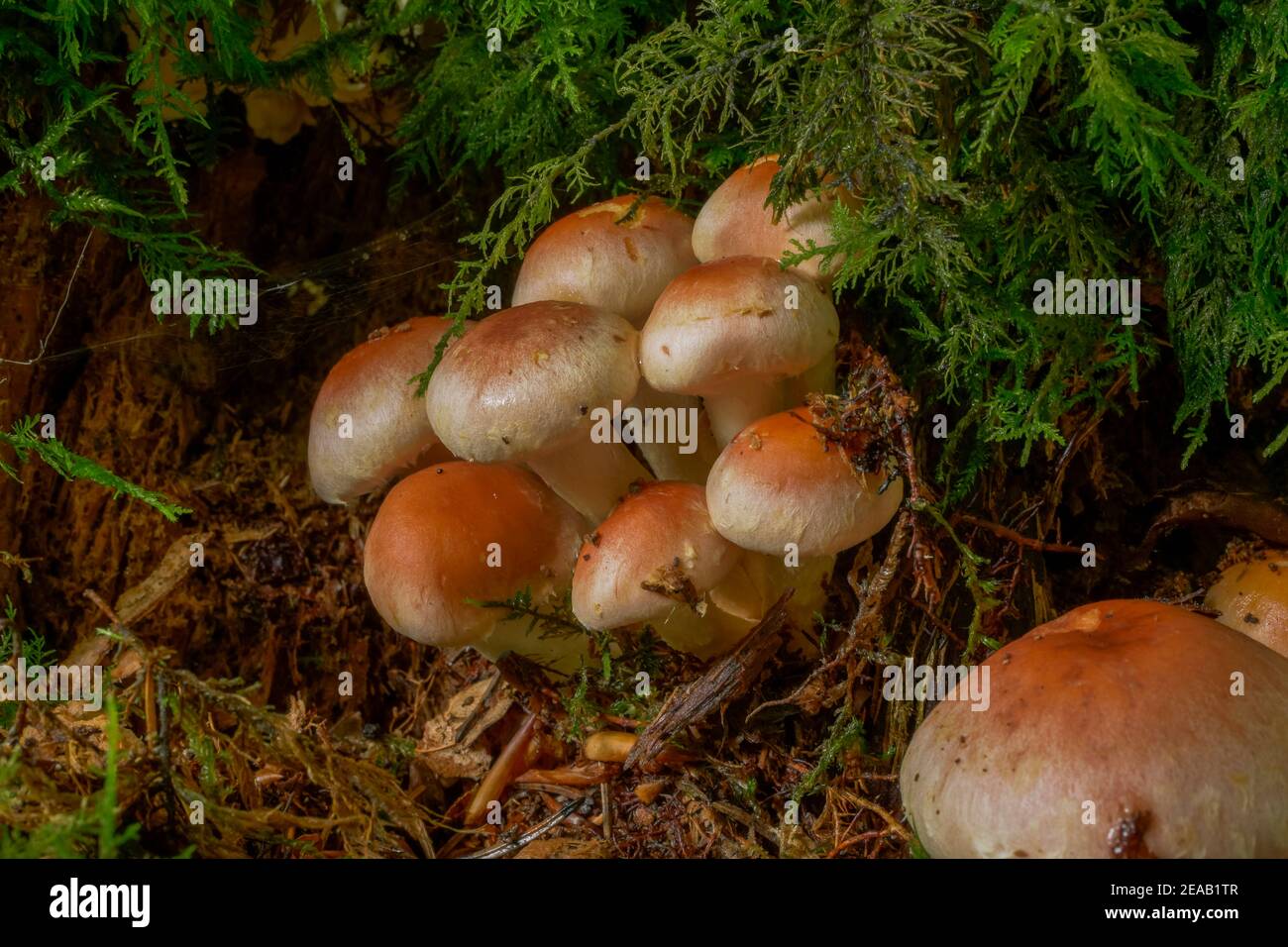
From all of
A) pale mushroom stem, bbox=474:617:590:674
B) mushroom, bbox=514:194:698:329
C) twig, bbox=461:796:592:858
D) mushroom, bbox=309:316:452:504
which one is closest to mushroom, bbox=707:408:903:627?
mushroom, bbox=514:194:698:329

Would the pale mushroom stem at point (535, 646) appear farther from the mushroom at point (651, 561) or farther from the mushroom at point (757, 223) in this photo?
the mushroom at point (757, 223)

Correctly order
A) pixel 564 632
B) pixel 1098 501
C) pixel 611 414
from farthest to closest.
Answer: pixel 1098 501
pixel 564 632
pixel 611 414

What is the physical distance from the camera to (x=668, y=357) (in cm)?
245

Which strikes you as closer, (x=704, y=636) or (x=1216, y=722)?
(x=1216, y=722)

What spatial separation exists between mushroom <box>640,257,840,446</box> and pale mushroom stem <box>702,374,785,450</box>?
120 millimetres

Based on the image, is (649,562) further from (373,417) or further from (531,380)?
(373,417)

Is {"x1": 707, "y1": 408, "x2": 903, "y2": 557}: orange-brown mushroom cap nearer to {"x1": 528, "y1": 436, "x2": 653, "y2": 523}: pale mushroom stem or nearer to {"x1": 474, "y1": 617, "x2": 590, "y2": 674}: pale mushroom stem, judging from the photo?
{"x1": 528, "y1": 436, "x2": 653, "y2": 523}: pale mushroom stem

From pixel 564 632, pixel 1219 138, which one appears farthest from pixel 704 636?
pixel 1219 138

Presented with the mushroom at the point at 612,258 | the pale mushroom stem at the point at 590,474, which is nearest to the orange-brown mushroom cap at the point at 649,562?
the pale mushroom stem at the point at 590,474

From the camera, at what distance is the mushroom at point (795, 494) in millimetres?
2301

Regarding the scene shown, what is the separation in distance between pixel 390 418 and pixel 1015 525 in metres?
1.74

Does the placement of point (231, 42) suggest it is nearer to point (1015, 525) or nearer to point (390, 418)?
point (390, 418)

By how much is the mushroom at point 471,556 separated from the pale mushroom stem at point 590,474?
0.10m

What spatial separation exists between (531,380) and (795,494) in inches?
26.3
